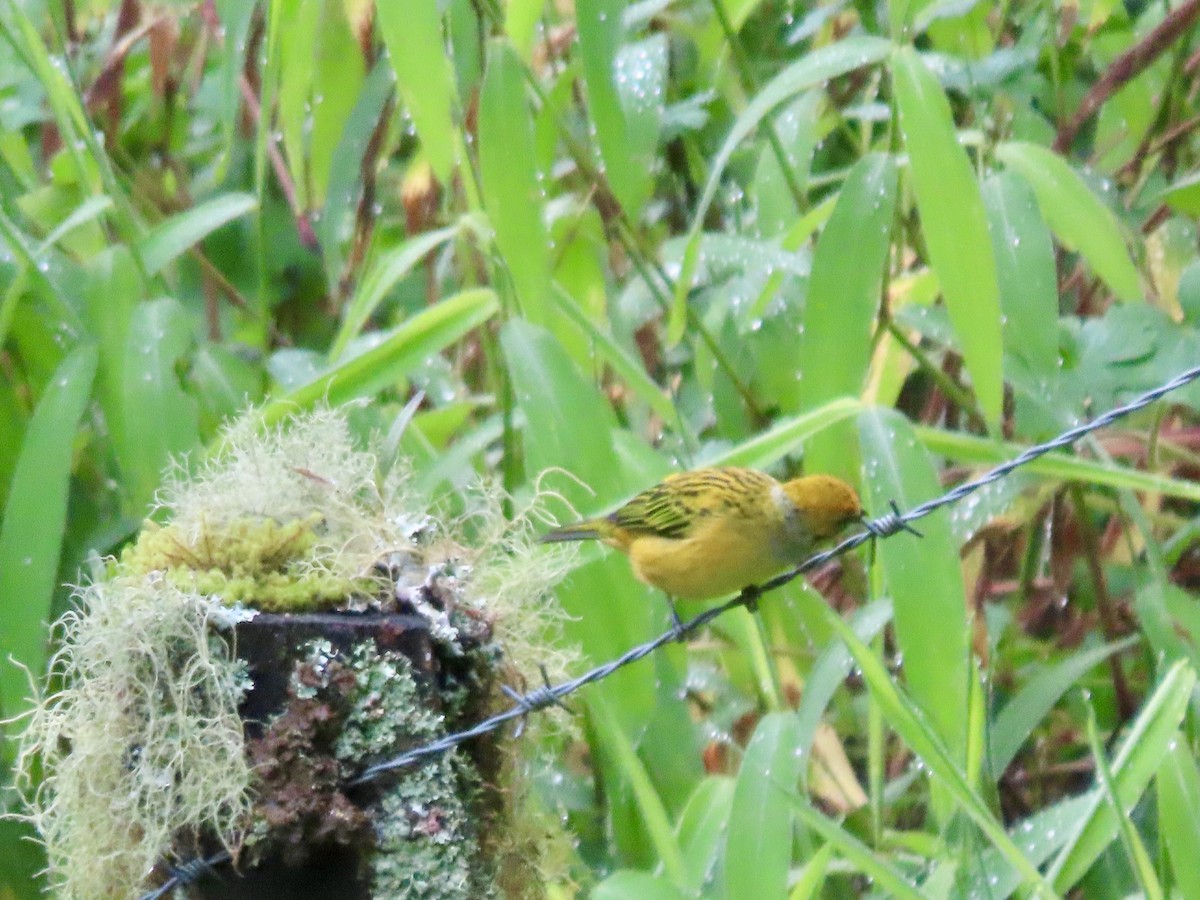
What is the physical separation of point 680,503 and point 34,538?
0.97 meters

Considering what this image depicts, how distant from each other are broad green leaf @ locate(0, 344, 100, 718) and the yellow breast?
34.4 inches

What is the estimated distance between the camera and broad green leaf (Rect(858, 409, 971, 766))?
174cm

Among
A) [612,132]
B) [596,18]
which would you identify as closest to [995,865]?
[612,132]

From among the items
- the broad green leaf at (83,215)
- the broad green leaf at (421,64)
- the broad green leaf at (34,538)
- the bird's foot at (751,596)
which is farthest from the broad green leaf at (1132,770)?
the broad green leaf at (83,215)

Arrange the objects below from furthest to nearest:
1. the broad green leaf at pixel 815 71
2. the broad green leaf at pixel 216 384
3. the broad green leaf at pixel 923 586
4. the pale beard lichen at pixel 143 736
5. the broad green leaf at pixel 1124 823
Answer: the broad green leaf at pixel 216 384
the broad green leaf at pixel 815 71
the broad green leaf at pixel 923 586
the broad green leaf at pixel 1124 823
the pale beard lichen at pixel 143 736

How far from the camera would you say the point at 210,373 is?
2.34 m

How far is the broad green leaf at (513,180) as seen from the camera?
199 centimetres

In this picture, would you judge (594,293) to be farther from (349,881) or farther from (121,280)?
(349,881)

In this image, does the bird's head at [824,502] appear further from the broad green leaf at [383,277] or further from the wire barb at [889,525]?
the broad green leaf at [383,277]

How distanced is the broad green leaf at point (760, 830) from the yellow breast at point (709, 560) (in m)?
0.43

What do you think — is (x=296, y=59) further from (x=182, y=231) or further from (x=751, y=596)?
(x=751, y=596)

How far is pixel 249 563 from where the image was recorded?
4.49 ft

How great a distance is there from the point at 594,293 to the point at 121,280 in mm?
860

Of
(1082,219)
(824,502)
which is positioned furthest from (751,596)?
(1082,219)
